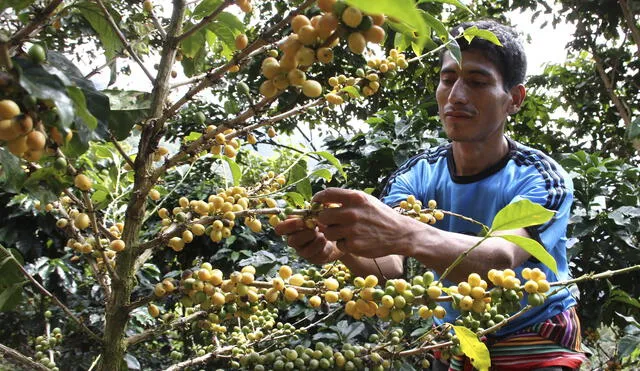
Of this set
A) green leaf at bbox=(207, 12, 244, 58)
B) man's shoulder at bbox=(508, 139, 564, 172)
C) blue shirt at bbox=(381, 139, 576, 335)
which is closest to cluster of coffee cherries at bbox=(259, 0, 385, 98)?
green leaf at bbox=(207, 12, 244, 58)

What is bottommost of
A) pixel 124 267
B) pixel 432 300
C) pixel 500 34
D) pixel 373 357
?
pixel 373 357

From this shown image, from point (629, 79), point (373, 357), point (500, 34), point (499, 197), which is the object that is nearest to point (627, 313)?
point (499, 197)

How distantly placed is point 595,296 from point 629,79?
3.53 meters

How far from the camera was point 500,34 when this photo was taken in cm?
175

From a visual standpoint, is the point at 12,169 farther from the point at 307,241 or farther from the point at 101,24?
the point at 307,241

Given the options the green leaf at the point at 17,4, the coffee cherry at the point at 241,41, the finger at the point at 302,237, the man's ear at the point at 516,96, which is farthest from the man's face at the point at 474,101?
the green leaf at the point at 17,4

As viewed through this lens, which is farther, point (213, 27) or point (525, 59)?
point (525, 59)

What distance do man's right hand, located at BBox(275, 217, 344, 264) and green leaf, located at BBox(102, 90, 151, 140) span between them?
351mm

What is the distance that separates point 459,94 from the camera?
5.58ft

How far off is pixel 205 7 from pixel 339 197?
0.50 m

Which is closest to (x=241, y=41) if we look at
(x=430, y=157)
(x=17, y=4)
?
(x=17, y=4)

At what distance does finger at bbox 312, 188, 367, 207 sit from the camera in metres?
0.96

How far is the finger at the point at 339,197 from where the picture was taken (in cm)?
96

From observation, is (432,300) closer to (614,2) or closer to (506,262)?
(506,262)
